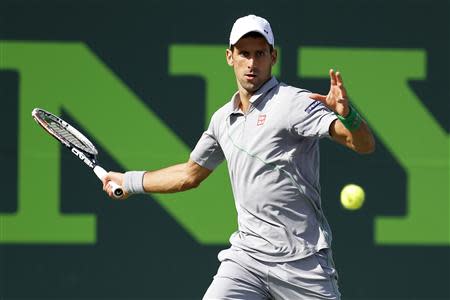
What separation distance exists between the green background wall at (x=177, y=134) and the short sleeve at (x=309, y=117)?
315 cm

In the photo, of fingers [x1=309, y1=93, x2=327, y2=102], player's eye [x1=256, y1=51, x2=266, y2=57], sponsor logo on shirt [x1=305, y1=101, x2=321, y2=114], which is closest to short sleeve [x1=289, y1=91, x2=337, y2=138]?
sponsor logo on shirt [x1=305, y1=101, x2=321, y2=114]

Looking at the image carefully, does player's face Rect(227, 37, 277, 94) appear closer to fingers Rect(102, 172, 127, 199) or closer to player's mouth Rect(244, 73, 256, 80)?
player's mouth Rect(244, 73, 256, 80)

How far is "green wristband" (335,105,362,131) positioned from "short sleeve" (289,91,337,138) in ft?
0.65

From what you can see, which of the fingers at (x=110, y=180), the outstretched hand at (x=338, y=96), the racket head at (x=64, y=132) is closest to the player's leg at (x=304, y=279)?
the outstretched hand at (x=338, y=96)

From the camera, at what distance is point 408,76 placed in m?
8.47

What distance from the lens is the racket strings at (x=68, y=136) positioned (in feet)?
21.9

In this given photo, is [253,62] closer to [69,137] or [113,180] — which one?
[113,180]

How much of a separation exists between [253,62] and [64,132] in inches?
69.9

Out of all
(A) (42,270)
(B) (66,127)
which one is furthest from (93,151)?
(A) (42,270)

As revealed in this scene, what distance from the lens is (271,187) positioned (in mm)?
5375

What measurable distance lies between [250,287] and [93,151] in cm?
163

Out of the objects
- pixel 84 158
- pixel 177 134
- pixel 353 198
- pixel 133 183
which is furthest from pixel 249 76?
pixel 177 134

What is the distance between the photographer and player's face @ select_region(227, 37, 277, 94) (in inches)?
217

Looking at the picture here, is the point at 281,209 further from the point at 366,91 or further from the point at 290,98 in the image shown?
the point at 366,91
